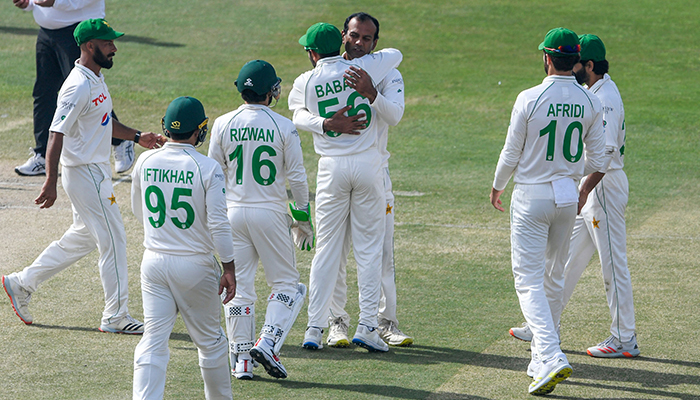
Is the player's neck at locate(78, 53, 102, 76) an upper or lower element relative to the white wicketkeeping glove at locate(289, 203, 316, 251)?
upper

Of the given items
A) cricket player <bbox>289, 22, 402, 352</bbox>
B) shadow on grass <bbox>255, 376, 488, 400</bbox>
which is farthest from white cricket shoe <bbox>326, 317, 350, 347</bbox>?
shadow on grass <bbox>255, 376, 488, 400</bbox>

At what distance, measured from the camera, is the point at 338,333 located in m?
6.94

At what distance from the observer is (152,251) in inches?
206

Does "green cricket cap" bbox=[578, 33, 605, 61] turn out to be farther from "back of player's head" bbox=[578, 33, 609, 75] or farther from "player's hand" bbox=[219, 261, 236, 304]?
"player's hand" bbox=[219, 261, 236, 304]

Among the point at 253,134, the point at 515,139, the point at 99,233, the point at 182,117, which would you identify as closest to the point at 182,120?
the point at 182,117

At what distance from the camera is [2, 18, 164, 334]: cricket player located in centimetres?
692

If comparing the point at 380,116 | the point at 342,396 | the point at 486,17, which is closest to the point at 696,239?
the point at 380,116

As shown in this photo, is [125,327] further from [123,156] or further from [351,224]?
[123,156]

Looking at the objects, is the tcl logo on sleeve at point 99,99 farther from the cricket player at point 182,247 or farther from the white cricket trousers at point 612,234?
the white cricket trousers at point 612,234

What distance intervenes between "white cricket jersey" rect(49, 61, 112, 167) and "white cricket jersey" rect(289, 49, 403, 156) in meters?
1.74

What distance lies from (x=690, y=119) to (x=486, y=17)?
7.28 m

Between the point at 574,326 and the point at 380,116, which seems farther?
the point at 574,326

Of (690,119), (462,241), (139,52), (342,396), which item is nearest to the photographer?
(342,396)

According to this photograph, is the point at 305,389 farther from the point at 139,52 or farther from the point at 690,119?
the point at 139,52
